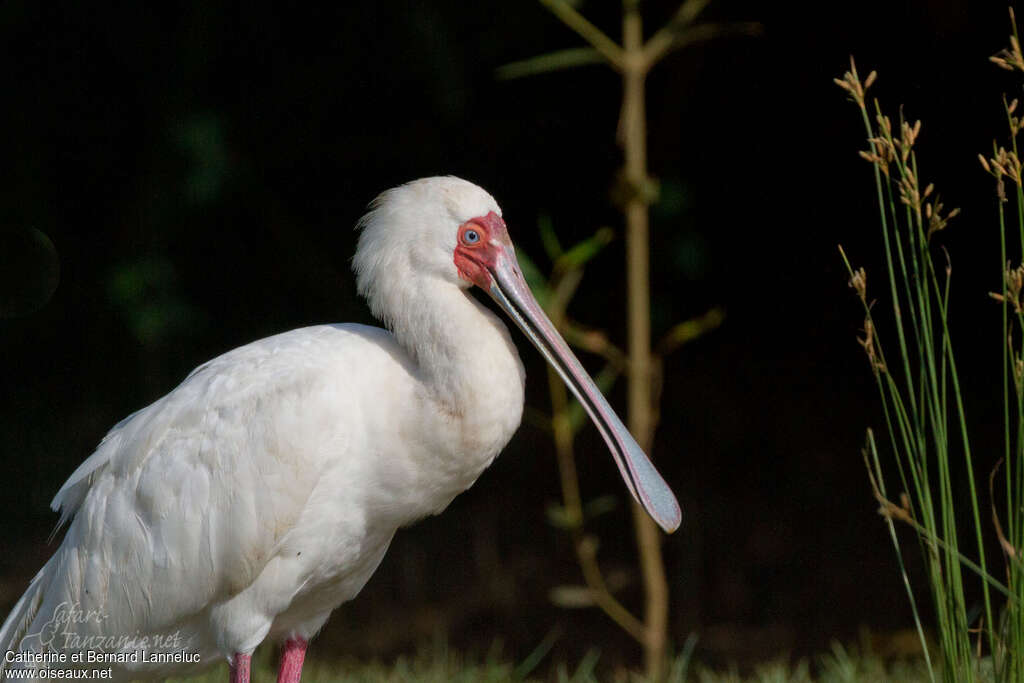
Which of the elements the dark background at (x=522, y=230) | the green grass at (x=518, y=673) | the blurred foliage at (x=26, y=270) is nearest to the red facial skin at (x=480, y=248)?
the green grass at (x=518, y=673)

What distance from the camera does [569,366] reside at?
3.09 meters

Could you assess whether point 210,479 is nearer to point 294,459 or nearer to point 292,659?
point 294,459

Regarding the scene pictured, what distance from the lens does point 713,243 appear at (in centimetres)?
566

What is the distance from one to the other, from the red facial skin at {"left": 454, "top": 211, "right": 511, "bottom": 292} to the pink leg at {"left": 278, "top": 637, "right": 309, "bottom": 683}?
3.09 feet

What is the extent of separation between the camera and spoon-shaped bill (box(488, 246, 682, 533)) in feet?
9.94

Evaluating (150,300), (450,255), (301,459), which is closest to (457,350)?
(450,255)

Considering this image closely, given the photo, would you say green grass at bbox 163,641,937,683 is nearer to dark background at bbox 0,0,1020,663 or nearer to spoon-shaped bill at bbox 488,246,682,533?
dark background at bbox 0,0,1020,663

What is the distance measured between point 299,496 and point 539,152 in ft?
9.46

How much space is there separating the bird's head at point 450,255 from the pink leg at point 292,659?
31.8 inches

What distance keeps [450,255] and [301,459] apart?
0.53 m

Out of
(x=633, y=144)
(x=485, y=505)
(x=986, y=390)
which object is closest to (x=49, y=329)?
(x=485, y=505)

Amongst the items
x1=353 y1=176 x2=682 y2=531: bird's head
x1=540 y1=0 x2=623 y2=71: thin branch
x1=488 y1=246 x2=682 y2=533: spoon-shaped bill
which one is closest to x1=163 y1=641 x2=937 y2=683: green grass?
x1=488 y1=246 x2=682 y2=533: spoon-shaped bill

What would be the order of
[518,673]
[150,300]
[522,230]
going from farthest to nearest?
[522,230], [150,300], [518,673]

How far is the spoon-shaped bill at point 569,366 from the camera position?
9.94 ft
